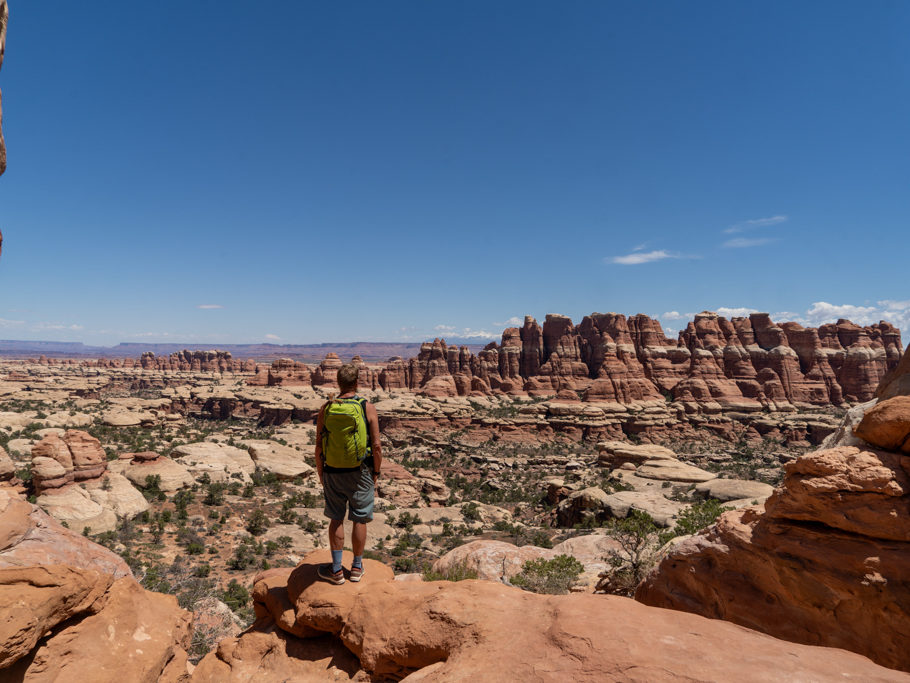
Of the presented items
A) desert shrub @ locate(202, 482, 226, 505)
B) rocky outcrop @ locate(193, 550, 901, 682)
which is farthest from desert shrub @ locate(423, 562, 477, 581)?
desert shrub @ locate(202, 482, 226, 505)

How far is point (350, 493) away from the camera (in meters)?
5.20

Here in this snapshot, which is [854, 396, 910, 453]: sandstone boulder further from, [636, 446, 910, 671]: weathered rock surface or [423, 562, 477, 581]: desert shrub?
[423, 562, 477, 581]: desert shrub

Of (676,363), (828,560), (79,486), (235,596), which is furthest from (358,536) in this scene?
(676,363)

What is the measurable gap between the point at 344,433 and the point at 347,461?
342 mm

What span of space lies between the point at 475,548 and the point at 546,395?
239ft

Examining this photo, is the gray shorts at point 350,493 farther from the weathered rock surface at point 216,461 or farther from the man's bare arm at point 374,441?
the weathered rock surface at point 216,461

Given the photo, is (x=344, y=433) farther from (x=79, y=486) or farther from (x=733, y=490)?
(x=733, y=490)

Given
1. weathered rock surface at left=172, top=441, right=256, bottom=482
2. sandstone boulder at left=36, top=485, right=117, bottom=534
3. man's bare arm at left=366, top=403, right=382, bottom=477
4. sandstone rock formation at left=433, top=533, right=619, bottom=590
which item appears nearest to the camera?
man's bare arm at left=366, top=403, right=382, bottom=477

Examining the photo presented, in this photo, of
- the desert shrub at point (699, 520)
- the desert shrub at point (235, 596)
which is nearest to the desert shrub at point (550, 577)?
the desert shrub at point (699, 520)

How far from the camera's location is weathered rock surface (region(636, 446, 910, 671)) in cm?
413

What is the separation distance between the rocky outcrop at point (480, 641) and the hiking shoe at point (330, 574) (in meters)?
0.09

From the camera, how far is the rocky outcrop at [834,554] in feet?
13.6

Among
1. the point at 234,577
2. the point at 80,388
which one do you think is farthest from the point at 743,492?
the point at 80,388

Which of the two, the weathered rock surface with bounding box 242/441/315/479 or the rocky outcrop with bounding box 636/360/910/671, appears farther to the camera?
the weathered rock surface with bounding box 242/441/315/479
